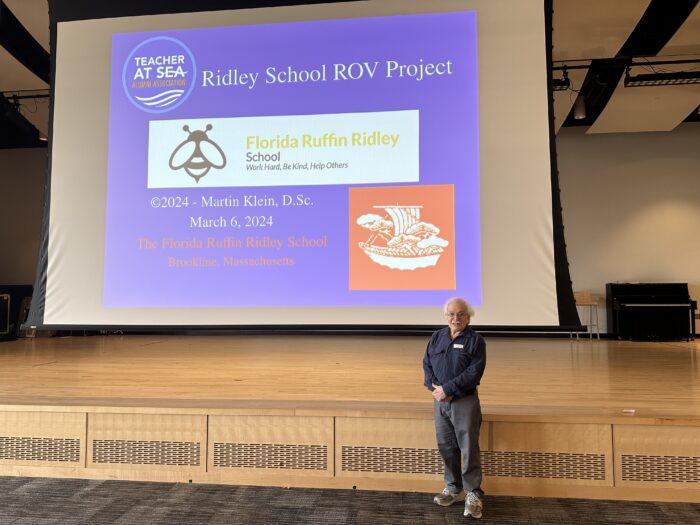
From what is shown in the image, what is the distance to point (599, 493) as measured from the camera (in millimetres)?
2518

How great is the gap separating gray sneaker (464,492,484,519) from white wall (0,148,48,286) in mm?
9326

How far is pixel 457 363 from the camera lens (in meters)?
2.33

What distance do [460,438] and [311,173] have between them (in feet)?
6.17

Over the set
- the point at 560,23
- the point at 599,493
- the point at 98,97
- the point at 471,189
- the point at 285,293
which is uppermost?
the point at 560,23

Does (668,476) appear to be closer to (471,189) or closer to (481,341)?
(481,341)

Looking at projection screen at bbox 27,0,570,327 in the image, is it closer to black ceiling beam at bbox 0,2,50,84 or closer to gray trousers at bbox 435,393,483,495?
gray trousers at bbox 435,393,483,495

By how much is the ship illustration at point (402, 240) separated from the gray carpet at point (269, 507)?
54.0 inches

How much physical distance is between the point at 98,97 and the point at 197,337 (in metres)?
4.69

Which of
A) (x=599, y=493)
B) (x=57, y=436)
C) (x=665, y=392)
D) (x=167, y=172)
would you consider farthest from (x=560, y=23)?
(x=57, y=436)

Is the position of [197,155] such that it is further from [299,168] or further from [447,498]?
[447,498]

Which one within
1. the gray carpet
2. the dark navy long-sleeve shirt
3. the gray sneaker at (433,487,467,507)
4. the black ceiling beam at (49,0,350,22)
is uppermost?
the black ceiling beam at (49,0,350,22)

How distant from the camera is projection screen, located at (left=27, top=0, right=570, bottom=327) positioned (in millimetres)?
3291

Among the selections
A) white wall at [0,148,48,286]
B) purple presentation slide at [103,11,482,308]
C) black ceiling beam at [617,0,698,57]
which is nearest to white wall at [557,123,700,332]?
black ceiling beam at [617,0,698,57]

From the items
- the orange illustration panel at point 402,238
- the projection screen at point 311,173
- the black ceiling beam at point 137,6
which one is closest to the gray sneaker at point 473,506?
the projection screen at point 311,173
